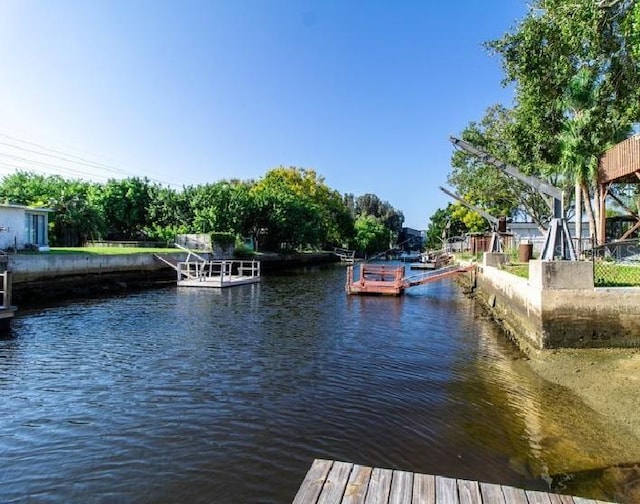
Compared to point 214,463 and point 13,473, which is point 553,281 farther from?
point 13,473

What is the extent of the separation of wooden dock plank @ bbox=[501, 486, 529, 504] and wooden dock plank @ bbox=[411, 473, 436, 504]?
527mm

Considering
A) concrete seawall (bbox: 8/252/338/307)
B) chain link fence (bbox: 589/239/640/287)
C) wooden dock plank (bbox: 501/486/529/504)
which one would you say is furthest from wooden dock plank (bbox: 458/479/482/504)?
concrete seawall (bbox: 8/252/338/307)

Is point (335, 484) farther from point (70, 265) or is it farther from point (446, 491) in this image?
point (70, 265)

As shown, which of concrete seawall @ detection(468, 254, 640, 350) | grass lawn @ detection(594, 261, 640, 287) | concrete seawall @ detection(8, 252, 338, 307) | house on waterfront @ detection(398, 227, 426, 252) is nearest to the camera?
concrete seawall @ detection(468, 254, 640, 350)

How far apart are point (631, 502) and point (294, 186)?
237ft

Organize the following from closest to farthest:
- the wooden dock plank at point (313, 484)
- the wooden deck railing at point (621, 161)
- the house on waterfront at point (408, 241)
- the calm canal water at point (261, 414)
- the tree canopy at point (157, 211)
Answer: the wooden dock plank at point (313, 484), the calm canal water at point (261, 414), the wooden deck railing at point (621, 161), the tree canopy at point (157, 211), the house on waterfront at point (408, 241)

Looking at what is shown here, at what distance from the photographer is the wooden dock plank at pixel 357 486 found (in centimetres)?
336

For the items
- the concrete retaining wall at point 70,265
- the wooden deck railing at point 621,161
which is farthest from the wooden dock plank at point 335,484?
the concrete retaining wall at point 70,265

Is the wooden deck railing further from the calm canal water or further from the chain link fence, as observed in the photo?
the calm canal water

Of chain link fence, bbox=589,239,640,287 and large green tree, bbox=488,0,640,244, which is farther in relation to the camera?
large green tree, bbox=488,0,640,244

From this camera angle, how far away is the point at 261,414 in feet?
26.2

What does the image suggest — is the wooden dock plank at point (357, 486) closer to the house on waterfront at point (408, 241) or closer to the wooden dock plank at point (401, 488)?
the wooden dock plank at point (401, 488)

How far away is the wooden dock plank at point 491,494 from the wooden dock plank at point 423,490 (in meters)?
0.36

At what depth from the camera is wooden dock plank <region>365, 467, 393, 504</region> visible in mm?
3373
